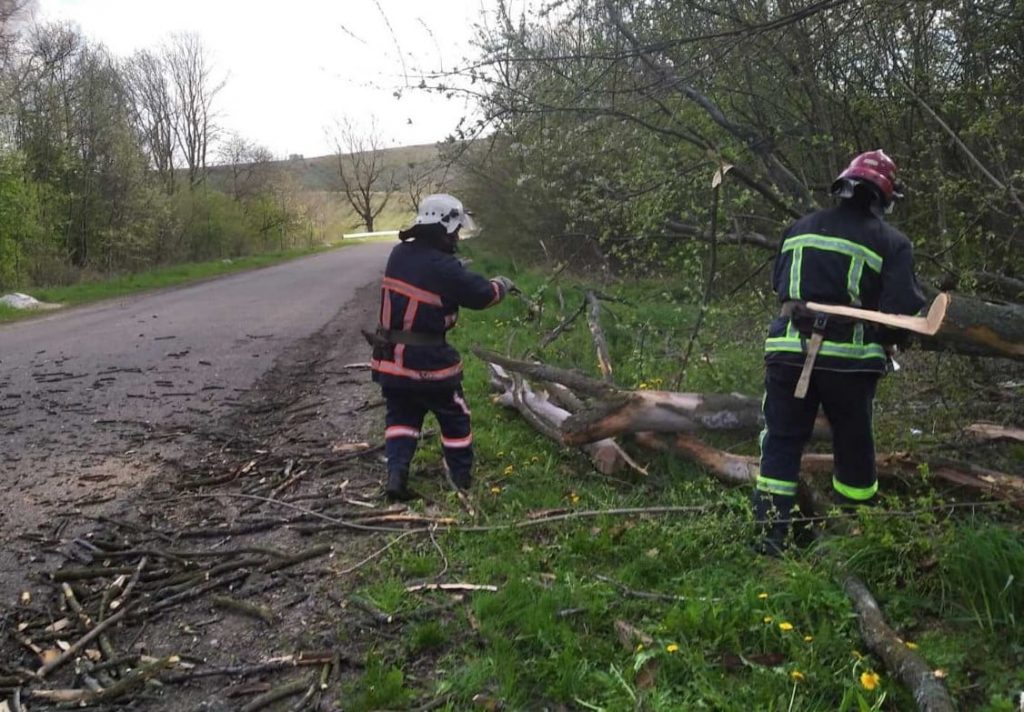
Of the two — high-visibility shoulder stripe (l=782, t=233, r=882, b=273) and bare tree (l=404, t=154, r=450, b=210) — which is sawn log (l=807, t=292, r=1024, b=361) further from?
bare tree (l=404, t=154, r=450, b=210)

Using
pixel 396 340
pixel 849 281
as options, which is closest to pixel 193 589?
pixel 396 340

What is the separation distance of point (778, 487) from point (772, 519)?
0.22 meters

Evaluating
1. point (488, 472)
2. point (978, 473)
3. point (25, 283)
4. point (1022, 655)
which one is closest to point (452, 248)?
point (488, 472)

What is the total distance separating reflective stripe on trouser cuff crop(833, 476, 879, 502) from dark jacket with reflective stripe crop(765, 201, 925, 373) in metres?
0.60

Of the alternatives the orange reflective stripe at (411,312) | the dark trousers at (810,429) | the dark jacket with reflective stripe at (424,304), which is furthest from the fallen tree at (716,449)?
the orange reflective stripe at (411,312)

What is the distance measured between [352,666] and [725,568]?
1.74 metres

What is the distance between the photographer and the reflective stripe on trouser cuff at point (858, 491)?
409 cm

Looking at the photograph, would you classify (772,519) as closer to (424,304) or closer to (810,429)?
(810,429)

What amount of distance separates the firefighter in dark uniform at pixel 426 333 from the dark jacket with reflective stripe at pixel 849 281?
6.48 ft

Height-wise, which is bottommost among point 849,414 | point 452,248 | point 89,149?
point 849,414

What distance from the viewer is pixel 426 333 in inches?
206

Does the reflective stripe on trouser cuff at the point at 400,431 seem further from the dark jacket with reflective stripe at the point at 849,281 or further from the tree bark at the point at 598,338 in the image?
the dark jacket with reflective stripe at the point at 849,281

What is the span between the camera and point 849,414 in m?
4.03

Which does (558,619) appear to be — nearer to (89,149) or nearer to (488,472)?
(488,472)
